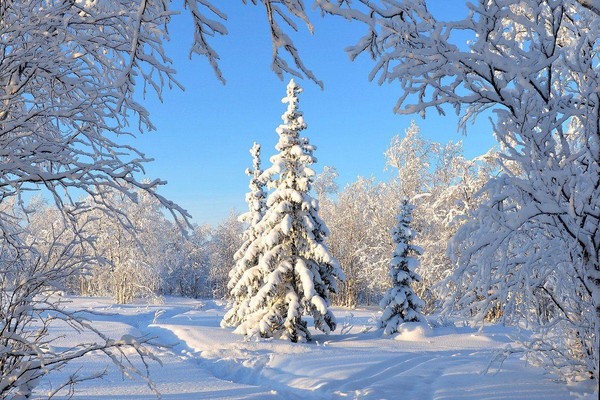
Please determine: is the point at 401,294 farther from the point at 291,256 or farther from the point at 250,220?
the point at 250,220

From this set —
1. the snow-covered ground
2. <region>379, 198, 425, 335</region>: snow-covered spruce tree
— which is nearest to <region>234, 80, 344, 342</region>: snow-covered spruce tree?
the snow-covered ground

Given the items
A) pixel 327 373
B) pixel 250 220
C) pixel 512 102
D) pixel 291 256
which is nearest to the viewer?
pixel 512 102

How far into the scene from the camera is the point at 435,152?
2958 centimetres

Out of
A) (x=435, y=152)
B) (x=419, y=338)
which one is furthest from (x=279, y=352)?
(x=435, y=152)

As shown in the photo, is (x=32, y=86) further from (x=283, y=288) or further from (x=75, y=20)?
(x=283, y=288)

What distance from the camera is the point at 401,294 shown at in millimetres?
16484

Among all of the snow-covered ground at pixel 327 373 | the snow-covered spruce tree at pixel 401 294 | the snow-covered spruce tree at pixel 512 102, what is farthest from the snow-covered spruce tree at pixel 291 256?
the snow-covered spruce tree at pixel 512 102

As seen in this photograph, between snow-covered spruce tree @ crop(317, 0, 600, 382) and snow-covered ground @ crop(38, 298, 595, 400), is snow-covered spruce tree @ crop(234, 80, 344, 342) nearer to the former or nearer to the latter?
snow-covered ground @ crop(38, 298, 595, 400)

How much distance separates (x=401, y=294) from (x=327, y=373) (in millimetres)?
8524

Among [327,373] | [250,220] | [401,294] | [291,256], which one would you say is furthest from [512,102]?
[250,220]

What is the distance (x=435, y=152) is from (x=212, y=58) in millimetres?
28688

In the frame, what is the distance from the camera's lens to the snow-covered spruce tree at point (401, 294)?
1644 cm

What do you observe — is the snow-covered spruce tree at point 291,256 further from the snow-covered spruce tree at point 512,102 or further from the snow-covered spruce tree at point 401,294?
the snow-covered spruce tree at point 512,102

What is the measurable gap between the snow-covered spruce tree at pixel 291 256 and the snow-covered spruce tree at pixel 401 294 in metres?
2.91
